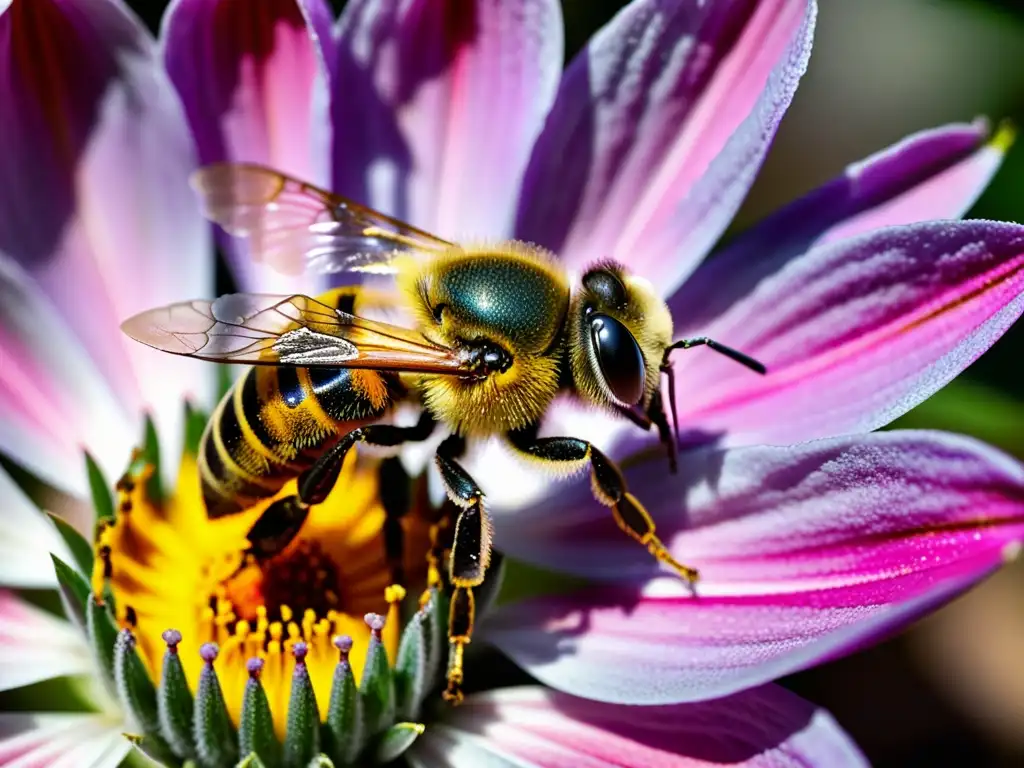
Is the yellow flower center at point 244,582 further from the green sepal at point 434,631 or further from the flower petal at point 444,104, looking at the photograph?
the flower petal at point 444,104

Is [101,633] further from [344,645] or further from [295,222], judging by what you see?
[295,222]

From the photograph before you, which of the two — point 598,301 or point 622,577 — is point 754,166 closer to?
point 598,301

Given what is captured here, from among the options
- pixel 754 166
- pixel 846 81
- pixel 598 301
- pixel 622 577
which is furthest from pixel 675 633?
pixel 846 81

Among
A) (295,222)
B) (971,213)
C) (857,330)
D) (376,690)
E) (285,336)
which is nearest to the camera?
(285,336)

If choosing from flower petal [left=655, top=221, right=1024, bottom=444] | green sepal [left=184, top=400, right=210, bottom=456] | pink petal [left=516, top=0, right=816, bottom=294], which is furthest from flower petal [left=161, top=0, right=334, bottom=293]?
flower petal [left=655, top=221, right=1024, bottom=444]

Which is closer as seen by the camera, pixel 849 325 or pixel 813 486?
pixel 813 486

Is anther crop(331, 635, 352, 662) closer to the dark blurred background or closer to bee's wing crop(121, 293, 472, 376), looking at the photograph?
bee's wing crop(121, 293, 472, 376)

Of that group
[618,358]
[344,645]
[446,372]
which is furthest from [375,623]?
[618,358]
